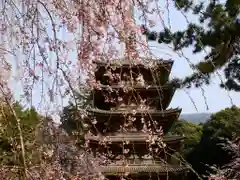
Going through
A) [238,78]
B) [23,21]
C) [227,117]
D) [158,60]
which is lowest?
[158,60]

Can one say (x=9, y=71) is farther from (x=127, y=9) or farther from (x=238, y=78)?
(x=238, y=78)

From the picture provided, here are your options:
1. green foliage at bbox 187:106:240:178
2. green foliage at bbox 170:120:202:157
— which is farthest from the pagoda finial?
green foliage at bbox 170:120:202:157

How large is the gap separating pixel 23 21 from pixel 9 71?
0.20 metres

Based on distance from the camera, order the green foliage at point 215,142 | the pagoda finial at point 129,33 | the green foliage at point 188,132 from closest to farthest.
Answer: the pagoda finial at point 129,33
the green foliage at point 215,142
the green foliage at point 188,132

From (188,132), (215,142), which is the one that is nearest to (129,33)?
(215,142)

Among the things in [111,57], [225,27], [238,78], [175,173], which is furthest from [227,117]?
[111,57]

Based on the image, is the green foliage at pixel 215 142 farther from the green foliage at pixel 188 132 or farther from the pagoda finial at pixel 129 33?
the pagoda finial at pixel 129 33

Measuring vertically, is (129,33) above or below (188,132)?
below

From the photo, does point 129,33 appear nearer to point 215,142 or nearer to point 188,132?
point 215,142

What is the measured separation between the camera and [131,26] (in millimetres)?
1798

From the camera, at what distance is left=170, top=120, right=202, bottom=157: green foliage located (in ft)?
78.7

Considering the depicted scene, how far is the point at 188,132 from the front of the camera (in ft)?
84.6

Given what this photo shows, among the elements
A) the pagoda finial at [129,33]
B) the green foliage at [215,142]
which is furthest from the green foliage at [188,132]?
the pagoda finial at [129,33]

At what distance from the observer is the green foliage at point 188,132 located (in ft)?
78.7
